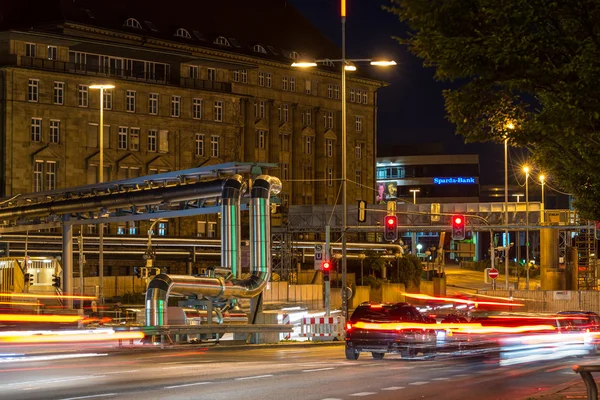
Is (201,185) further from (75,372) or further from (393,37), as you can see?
(393,37)

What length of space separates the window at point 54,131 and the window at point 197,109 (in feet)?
51.8

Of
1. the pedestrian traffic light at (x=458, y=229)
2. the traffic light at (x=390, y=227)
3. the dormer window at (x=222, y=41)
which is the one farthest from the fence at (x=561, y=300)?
the dormer window at (x=222, y=41)

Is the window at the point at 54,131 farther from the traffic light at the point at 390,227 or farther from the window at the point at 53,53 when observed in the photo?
the traffic light at the point at 390,227

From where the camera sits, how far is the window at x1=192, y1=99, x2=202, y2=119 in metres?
120

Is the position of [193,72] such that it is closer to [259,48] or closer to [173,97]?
[173,97]

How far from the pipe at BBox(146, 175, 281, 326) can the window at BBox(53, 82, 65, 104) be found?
64650 millimetres

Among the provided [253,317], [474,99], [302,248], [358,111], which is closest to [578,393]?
[474,99]

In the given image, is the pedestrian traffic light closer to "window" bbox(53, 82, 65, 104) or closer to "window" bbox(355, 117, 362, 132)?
"window" bbox(53, 82, 65, 104)

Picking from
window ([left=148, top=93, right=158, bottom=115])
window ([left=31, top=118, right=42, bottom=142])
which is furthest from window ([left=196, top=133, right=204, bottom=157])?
window ([left=31, top=118, right=42, bottom=142])

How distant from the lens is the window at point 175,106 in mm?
117438

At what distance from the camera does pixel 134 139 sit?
4483 inches

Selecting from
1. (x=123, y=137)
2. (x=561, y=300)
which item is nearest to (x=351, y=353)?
(x=561, y=300)

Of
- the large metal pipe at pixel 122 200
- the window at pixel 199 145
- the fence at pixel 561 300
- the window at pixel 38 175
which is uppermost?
the window at pixel 199 145

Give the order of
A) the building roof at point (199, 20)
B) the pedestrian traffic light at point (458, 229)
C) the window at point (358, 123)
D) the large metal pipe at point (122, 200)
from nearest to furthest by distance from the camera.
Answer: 1. the large metal pipe at point (122, 200)
2. the pedestrian traffic light at point (458, 229)
3. the building roof at point (199, 20)
4. the window at point (358, 123)
